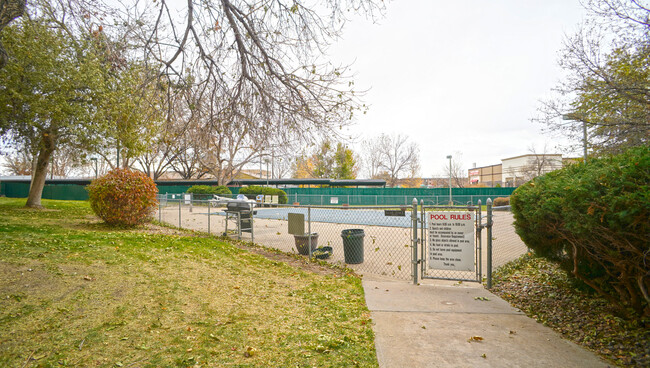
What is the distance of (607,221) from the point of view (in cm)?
314

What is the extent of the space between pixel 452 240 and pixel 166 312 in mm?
4548

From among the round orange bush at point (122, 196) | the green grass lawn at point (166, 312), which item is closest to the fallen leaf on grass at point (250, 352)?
the green grass lawn at point (166, 312)

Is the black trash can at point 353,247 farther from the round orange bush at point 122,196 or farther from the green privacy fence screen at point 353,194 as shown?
the green privacy fence screen at point 353,194

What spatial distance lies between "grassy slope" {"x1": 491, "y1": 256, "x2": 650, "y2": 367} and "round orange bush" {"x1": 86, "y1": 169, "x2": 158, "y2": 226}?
11022 mm

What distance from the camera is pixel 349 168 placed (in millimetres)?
50469

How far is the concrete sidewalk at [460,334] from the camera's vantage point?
10.7 ft

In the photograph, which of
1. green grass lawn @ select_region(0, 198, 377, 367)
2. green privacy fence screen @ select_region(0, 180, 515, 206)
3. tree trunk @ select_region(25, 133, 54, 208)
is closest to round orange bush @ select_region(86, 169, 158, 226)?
green grass lawn @ select_region(0, 198, 377, 367)

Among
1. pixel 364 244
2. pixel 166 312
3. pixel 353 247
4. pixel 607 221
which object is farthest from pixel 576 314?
pixel 364 244

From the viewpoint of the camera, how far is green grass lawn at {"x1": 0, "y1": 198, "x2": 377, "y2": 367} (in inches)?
125

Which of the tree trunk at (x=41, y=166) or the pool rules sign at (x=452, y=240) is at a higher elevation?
the tree trunk at (x=41, y=166)

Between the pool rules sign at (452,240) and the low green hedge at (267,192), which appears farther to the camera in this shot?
the low green hedge at (267,192)

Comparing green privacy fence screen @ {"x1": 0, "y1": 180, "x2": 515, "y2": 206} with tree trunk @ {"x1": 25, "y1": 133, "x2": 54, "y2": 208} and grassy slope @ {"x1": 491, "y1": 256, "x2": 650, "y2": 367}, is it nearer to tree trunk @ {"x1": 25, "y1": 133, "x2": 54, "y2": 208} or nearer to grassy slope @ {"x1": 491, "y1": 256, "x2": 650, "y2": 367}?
tree trunk @ {"x1": 25, "y1": 133, "x2": 54, "y2": 208}

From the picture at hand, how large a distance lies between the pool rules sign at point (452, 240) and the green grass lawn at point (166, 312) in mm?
1538

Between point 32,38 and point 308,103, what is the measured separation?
43.0 ft
